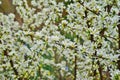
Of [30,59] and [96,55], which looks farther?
[30,59]

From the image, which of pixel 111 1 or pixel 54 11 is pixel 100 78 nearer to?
pixel 54 11

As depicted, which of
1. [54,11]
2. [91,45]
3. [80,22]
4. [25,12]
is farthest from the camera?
[25,12]

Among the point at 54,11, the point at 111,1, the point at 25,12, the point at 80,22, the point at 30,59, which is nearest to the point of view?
the point at 111,1

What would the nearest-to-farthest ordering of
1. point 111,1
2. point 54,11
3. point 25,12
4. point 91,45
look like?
1. point 111,1
2. point 91,45
3. point 54,11
4. point 25,12

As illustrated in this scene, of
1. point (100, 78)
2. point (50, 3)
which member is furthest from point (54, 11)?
point (100, 78)

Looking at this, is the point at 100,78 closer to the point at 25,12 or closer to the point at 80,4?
the point at 80,4

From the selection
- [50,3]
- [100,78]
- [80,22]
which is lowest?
[100,78]

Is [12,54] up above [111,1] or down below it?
below

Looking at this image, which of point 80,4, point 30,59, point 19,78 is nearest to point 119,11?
point 80,4

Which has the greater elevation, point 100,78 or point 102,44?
point 102,44
